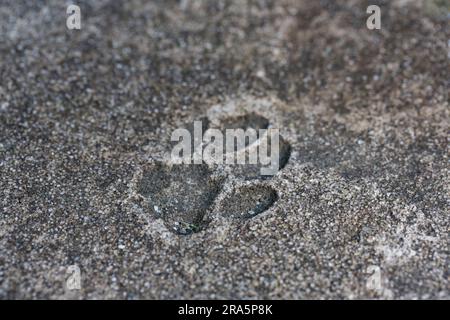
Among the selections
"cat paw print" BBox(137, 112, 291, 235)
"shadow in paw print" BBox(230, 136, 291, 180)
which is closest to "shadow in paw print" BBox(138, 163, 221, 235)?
"cat paw print" BBox(137, 112, 291, 235)

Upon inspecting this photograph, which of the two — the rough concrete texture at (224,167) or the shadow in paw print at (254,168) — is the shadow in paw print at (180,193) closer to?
the rough concrete texture at (224,167)

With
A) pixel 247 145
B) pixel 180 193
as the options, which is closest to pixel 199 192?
pixel 180 193

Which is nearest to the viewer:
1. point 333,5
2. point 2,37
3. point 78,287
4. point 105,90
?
point 78,287

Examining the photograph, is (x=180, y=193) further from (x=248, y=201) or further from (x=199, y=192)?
(x=248, y=201)

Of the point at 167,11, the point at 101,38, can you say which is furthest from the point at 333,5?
the point at 101,38

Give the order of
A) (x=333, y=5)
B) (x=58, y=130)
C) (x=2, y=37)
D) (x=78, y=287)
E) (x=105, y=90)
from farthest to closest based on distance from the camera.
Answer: (x=333, y=5)
(x=2, y=37)
(x=105, y=90)
(x=58, y=130)
(x=78, y=287)

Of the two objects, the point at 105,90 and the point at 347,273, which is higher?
the point at 105,90

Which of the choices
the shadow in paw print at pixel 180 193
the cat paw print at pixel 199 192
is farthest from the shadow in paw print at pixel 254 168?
the shadow in paw print at pixel 180 193

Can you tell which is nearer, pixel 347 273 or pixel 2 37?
pixel 347 273

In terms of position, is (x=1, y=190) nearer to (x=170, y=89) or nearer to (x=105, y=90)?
(x=105, y=90)
